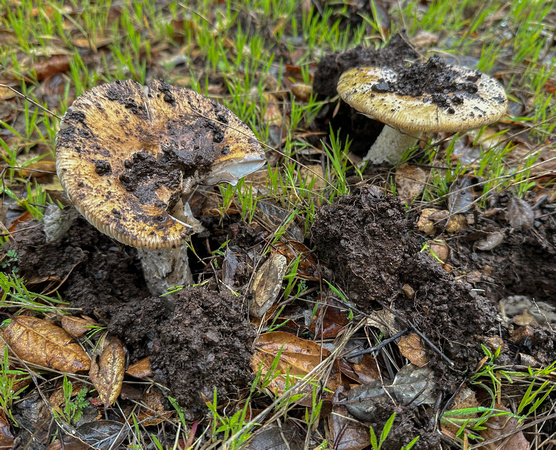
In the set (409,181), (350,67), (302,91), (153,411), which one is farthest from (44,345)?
(350,67)

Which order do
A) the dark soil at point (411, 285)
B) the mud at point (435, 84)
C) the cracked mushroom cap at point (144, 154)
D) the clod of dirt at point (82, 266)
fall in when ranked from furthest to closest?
1. the mud at point (435, 84)
2. the clod of dirt at point (82, 266)
3. the dark soil at point (411, 285)
4. the cracked mushroom cap at point (144, 154)

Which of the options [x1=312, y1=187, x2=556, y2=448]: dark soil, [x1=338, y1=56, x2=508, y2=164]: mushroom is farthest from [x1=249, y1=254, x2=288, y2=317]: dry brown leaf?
[x1=338, y1=56, x2=508, y2=164]: mushroom

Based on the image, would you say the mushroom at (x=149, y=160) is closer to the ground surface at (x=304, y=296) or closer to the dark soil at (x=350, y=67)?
the ground surface at (x=304, y=296)

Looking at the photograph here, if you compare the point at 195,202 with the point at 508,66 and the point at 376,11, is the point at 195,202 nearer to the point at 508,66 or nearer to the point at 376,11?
the point at 376,11

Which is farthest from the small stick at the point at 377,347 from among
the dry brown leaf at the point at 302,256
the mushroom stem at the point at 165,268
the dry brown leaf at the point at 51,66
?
the dry brown leaf at the point at 51,66

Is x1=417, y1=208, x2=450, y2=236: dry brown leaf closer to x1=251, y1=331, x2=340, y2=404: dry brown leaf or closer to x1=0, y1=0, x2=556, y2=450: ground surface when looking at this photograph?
x1=0, y1=0, x2=556, y2=450: ground surface

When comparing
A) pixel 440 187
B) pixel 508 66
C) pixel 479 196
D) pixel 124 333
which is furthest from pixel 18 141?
pixel 508 66

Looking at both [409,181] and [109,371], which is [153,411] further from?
[409,181]
